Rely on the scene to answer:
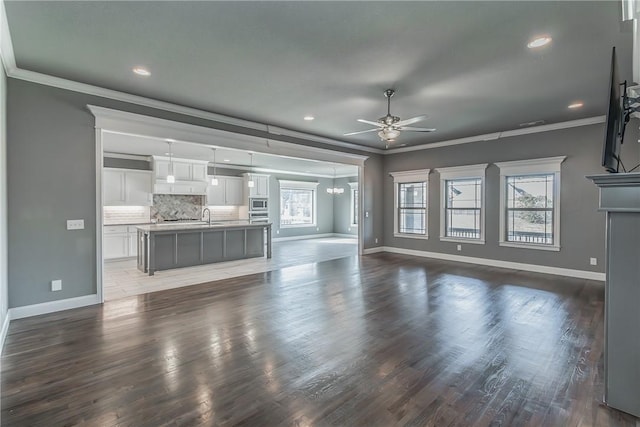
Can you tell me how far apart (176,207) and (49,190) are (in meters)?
5.58

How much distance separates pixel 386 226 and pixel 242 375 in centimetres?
697

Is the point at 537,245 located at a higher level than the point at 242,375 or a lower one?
higher

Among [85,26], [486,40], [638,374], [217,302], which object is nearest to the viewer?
[638,374]

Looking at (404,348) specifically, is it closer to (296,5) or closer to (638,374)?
(638,374)

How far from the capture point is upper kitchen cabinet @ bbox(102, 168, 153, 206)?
798 cm

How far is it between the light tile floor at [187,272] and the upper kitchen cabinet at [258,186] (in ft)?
8.76

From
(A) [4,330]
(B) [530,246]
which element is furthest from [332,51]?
(B) [530,246]

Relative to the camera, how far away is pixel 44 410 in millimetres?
2057

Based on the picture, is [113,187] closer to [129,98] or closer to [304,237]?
[129,98]

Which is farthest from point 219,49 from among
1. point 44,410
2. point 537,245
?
point 537,245

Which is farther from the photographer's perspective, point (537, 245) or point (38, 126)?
point (537, 245)

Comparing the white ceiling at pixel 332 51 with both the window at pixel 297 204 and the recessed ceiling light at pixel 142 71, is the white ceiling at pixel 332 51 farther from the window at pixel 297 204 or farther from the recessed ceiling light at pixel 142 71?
the window at pixel 297 204

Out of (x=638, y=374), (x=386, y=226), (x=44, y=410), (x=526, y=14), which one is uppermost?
(x=526, y=14)

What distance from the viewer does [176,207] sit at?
9383mm
